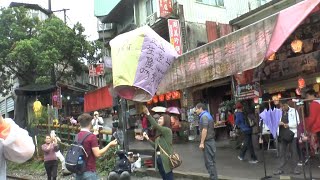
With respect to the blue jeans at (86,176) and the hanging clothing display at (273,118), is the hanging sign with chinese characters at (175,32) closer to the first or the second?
the hanging clothing display at (273,118)

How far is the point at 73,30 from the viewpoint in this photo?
93.1ft

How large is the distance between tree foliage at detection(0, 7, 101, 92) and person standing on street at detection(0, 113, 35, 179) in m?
21.8

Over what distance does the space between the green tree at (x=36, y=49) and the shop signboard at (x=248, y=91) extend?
47.0ft

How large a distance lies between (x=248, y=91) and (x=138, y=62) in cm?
796

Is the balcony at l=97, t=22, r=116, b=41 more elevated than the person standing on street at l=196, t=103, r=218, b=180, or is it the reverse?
the balcony at l=97, t=22, r=116, b=41

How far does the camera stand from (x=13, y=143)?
3922mm

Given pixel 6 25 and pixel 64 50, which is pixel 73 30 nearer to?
pixel 64 50

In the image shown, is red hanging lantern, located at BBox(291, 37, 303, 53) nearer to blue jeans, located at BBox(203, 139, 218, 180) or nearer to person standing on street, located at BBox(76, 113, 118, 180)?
blue jeans, located at BBox(203, 139, 218, 180)

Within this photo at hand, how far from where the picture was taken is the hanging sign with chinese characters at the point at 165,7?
70.9 feet

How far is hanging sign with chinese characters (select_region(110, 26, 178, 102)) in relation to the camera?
7246 mm

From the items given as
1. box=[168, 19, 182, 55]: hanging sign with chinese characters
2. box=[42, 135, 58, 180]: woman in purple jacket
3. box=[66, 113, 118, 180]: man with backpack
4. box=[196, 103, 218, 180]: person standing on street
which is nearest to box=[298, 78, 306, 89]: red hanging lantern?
Result: box=[196, 103, 218, 180]: person standing on street

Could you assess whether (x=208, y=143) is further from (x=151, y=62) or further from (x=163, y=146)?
(x=151, y=62)

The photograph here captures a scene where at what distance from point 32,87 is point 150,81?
59.0 ft

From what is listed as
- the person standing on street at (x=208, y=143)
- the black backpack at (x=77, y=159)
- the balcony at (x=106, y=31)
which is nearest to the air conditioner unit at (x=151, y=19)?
the balcony at (x=106, y=31)
